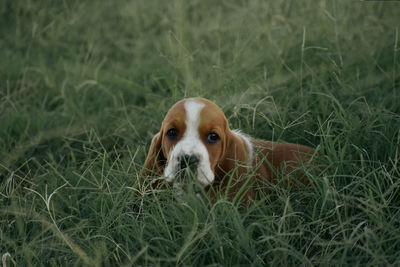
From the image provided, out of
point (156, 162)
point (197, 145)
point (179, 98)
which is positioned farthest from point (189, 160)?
point (179, 98)

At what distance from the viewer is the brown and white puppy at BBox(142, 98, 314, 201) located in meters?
2.87

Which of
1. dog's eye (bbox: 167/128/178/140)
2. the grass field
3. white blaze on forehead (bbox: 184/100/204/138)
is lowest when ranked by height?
the grass field

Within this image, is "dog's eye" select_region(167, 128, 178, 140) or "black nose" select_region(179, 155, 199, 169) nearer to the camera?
"black nose" select_region(179, 155, 199, 169)

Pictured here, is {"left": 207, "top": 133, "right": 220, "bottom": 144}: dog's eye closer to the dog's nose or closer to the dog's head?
the dog's head

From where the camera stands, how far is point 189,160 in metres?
2.83

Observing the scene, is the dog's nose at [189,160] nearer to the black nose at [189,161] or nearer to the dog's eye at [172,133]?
the black nose at [189,161]

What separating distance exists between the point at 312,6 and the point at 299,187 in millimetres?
3184

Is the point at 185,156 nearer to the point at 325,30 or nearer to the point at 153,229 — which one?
the point at 153,229

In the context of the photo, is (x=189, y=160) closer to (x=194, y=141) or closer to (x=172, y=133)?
(x=194, y=141)

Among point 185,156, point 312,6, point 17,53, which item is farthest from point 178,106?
point 17,53

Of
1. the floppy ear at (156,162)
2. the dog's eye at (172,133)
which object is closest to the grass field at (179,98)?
the floppy ear at (156,162)

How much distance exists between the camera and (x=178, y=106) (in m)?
3.01

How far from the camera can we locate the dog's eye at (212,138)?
9.78ft

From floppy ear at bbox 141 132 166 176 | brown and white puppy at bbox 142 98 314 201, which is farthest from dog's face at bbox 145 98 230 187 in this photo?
floppy ear at bbox 141 132 166 176
